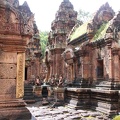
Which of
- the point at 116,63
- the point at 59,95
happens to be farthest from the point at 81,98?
the point at 116,63

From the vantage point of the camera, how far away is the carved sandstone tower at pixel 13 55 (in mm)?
4922

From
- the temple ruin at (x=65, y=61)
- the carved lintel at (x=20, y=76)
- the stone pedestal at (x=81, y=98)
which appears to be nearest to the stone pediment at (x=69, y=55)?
the temple ruin at (x=65, y=61)

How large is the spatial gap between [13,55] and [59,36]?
16498 millimetres

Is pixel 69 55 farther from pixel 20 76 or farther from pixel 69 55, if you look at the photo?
pixel 20 76

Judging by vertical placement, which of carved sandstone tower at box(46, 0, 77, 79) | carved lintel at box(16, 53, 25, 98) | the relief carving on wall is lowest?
carved lintel at box(16, 53, 25, 98)

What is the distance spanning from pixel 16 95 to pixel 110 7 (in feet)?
35.8

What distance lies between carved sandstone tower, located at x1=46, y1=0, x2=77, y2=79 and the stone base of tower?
15.9 metres

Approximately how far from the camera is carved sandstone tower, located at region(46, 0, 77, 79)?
21094 mm

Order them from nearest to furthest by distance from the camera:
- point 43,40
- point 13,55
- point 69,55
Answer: point 13,55, point 69,55, point 43,40

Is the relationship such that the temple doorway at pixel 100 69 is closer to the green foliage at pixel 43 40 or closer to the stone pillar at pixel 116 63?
the stone pillar at pixel 116 63

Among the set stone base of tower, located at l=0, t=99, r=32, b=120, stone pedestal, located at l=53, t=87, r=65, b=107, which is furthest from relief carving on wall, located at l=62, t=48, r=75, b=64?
stone base of tower, located at l=0, t=99, r=32, b=120

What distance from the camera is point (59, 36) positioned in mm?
21406

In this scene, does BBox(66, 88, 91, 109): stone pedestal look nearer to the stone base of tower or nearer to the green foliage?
the stone base of tower

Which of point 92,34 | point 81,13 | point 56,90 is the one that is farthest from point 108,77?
point 81,13
